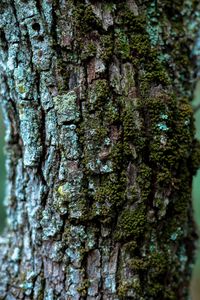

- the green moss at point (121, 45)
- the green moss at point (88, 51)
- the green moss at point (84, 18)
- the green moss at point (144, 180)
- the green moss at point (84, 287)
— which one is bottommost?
the green moss at point (84, 287)

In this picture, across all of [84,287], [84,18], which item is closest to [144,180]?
[84,287]

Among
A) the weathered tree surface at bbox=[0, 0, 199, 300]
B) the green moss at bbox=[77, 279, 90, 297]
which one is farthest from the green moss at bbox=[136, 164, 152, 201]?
the green moss at bbox=[77, 279, 90, 297]

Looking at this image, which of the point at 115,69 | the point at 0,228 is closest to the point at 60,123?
the point at 115,69

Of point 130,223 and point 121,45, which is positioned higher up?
point 121,45

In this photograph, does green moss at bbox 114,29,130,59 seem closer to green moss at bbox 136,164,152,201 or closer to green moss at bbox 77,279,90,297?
green moss at bbox 136,164,152,201

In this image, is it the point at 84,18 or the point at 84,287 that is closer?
the point at 84,18

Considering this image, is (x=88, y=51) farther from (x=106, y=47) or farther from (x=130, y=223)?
(x=130, y=223)

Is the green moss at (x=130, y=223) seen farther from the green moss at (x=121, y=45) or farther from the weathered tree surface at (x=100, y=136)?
the green moss at (x=121, y=45)

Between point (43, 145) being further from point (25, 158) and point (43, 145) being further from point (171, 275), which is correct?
point (171, 275)

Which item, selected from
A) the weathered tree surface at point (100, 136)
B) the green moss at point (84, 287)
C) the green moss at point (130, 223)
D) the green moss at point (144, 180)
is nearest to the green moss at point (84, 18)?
the weathered tree surface at point (100, 136)

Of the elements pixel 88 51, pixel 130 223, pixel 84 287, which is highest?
pixel 88 51
